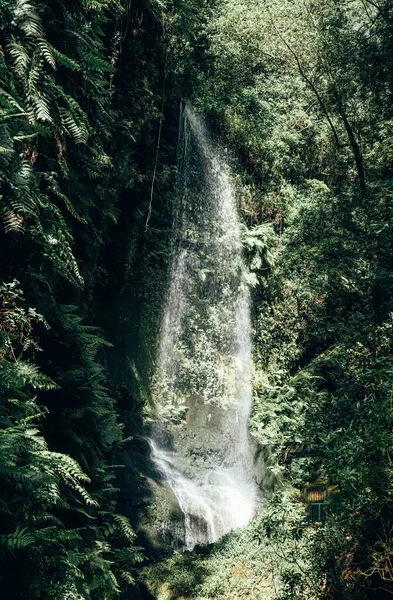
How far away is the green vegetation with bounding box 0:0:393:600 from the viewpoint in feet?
15.4

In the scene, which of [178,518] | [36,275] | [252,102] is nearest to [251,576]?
[178,518]

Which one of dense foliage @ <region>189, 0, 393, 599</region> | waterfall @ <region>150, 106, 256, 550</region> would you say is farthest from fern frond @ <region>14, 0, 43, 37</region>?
waterfall @ <region>150, 106, 256, 550</region>

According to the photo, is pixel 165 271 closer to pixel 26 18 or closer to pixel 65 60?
pixel 65 60

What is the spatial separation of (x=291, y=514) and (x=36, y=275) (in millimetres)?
4298

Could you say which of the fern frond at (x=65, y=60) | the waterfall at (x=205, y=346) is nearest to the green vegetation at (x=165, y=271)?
the fern frond at (x=65, y=60)

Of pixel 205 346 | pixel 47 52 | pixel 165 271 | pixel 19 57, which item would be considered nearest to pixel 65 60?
pixel 47 52

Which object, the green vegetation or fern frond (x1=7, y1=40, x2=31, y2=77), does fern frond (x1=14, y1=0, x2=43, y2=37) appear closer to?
the green vegetation

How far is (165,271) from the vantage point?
44.0 feet

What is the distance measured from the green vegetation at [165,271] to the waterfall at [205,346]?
0.52 m

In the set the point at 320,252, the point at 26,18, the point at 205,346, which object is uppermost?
the point at 320,252

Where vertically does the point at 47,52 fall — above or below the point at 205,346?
above

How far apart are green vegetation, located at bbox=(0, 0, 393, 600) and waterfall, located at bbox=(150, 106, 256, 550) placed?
0.52 meters

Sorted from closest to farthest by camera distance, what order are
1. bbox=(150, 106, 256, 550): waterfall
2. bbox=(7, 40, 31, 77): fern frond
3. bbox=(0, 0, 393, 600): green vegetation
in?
1. bbox=(0, 0, 393, 600): green vegetation
2. bbox=(7, 40, 31, 77): fern frond
3. bbox=(150, 106, 256, 550): waterfall

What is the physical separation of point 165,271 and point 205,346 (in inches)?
89.2
